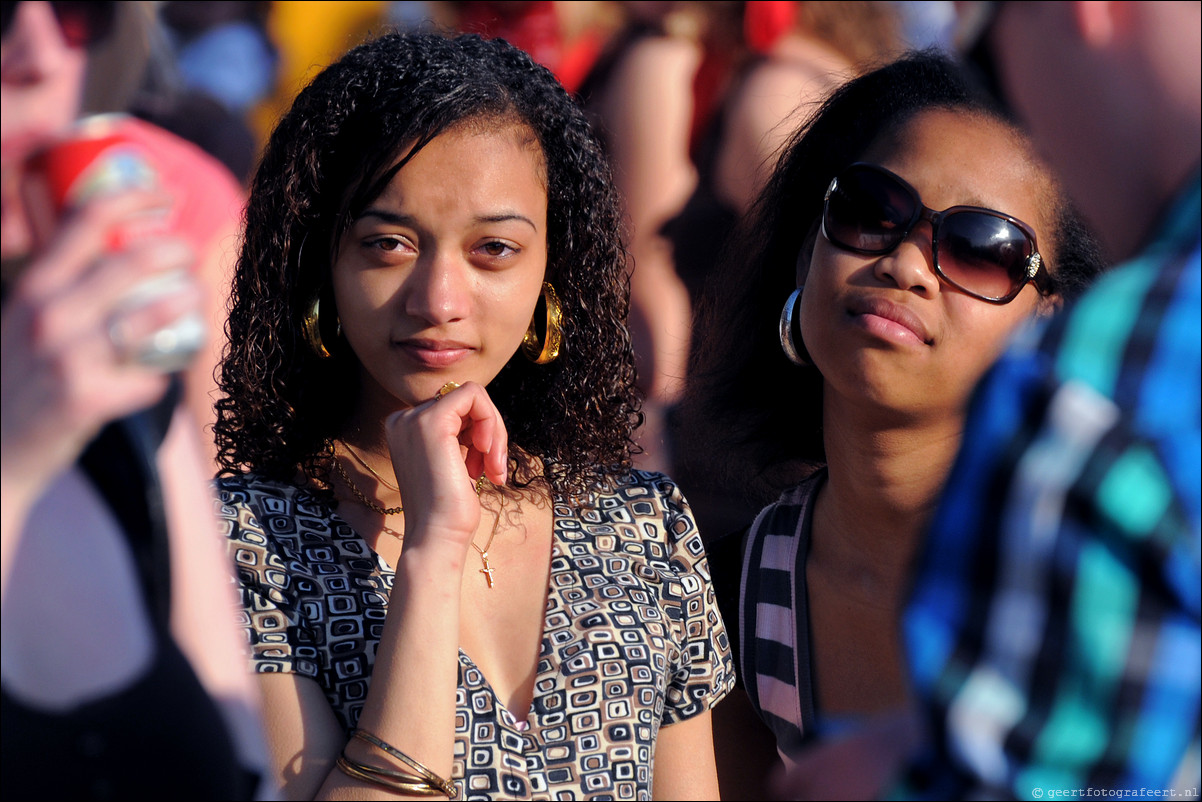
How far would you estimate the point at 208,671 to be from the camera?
3.60 ft

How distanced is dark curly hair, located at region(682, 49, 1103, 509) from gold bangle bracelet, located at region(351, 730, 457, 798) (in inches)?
47.2

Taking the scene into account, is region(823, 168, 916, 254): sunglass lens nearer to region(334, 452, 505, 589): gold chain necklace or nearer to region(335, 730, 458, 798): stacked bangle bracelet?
region(334, 452, 505, 589): gold chain necklace

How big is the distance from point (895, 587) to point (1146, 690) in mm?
1292

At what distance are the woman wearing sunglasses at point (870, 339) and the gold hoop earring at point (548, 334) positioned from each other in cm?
45

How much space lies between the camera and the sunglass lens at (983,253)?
1937 millimetres

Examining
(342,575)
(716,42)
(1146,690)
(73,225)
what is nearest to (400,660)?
(342,575)

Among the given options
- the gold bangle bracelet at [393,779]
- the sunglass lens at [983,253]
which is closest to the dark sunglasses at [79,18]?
the gold bangle bracelet at [393,779]

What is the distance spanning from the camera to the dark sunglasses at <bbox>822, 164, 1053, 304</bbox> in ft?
6.36

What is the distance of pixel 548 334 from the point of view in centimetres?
205

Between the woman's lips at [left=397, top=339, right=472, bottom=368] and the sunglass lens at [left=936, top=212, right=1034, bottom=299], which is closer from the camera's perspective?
the woman's lips at [left=397, top=339, right=472, bottom=368]

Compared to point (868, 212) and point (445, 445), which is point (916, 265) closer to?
point (868, 212)

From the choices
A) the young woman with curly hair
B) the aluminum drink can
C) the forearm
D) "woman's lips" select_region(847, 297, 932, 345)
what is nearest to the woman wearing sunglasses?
"woman's lips" select_region(847, 297, 932, 345)

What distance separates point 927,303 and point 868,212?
19cm

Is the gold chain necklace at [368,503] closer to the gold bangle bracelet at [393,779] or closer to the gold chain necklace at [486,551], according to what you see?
the gold chain necklace at [486,551]
